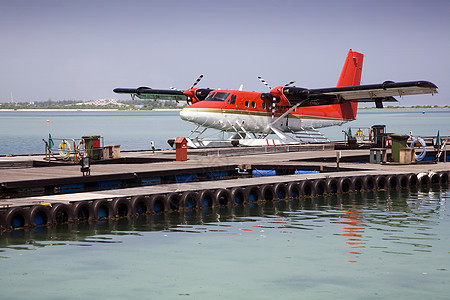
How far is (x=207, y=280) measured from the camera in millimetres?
12781

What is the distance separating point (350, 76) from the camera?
45469 millimetres

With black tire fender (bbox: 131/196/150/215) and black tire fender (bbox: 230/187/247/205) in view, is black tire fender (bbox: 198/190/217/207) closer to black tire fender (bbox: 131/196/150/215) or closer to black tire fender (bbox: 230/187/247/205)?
black tire fender (bbox: 230/187/247/205)

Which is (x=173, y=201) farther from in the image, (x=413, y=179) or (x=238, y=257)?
(x=413, y=179)

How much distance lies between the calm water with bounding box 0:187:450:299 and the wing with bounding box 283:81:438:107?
16185 mm

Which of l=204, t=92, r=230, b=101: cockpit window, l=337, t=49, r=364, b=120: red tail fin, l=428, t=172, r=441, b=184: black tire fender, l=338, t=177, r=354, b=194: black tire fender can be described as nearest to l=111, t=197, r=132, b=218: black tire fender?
l=338, t=177, r=354, b=194: black tire fender

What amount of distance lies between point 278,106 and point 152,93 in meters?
10.0

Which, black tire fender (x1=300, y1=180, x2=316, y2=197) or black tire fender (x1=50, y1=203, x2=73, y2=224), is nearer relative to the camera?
black tire fender (x1=50, y1=203, x2=73, y2=224)

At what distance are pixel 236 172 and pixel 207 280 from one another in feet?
54.8

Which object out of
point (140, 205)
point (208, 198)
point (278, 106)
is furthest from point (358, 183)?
point (278, 106)

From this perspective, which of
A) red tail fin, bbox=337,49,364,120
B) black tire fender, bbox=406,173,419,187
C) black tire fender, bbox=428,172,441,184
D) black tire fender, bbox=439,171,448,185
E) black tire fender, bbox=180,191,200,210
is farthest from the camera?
red tail fin, bbox=337,49,364,120

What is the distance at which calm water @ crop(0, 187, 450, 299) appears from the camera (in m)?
12.2

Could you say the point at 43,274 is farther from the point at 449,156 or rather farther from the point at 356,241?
the point at 449,156

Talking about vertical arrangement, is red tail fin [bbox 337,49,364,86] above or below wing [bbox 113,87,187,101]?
above

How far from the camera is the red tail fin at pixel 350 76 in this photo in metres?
45.1
